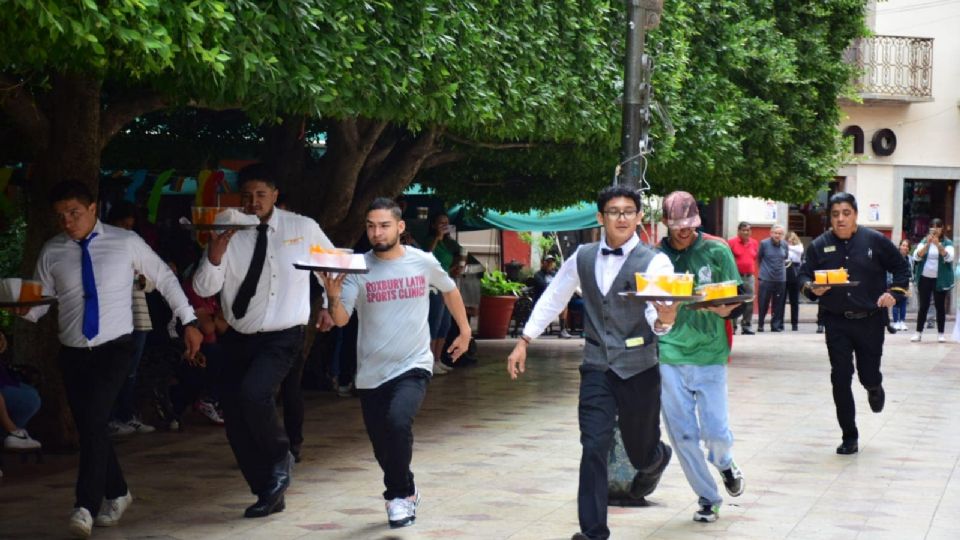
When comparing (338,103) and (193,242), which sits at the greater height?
(338,103)

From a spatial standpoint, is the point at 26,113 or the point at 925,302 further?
the point at 925,302

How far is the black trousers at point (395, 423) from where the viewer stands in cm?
817

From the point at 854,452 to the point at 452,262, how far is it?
24.1ft

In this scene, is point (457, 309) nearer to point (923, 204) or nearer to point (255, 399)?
point (255, 399)

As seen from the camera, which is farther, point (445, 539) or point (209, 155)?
point (209, 155)

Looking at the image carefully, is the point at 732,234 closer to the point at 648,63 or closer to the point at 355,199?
the point at 355,199

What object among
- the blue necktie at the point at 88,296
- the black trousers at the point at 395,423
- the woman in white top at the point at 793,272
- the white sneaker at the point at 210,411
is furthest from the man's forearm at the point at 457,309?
the woman in white top at the point at 793,272

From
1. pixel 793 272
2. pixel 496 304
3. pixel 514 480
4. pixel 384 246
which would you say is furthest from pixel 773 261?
pixel 384 246

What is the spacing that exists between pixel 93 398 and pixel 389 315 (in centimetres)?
165

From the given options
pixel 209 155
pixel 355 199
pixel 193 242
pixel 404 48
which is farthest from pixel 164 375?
pixel 209 155

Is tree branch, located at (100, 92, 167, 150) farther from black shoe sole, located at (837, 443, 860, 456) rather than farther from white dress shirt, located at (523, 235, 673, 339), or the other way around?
black shoe sole, located at (837, 443, 860, 456)

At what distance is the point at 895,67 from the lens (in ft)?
114

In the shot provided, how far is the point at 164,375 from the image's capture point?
12.8 metres

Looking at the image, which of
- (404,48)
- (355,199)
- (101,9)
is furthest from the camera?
(355,199)
